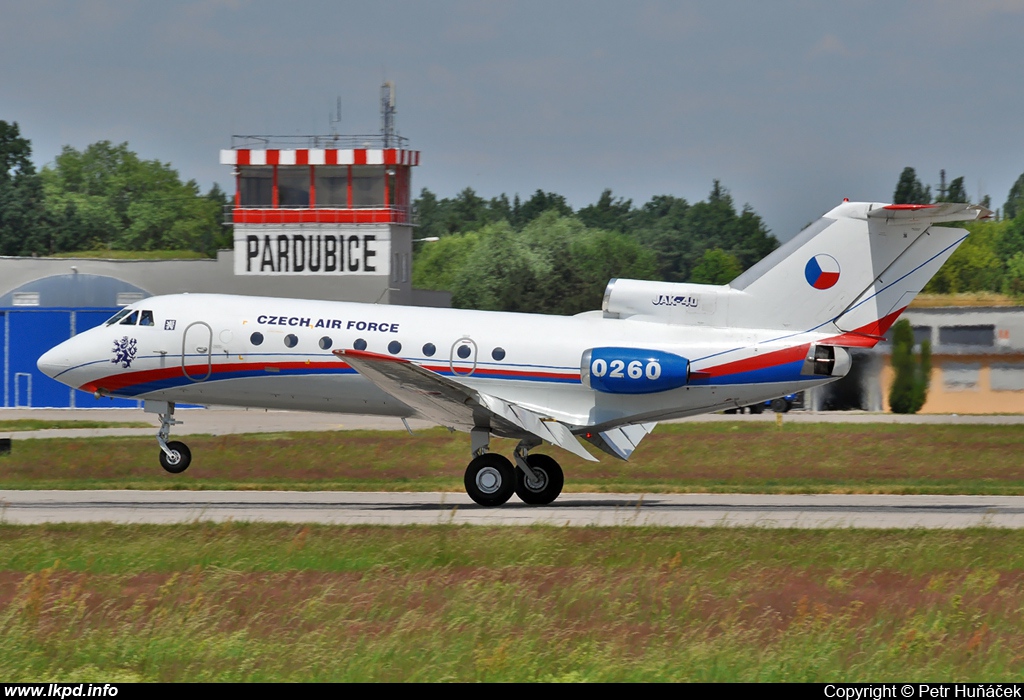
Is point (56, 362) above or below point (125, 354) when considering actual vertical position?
below

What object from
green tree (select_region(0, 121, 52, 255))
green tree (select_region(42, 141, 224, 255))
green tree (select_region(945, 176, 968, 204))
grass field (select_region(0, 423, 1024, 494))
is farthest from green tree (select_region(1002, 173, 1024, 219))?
grass field (select_region(0, 423, 1024, 494))

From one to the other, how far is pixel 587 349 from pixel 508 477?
253 centimetres

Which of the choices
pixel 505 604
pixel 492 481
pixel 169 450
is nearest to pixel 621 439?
pixel 492 481

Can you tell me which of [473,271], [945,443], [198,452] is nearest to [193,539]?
[198,452]

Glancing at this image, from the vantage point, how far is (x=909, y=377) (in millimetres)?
46750

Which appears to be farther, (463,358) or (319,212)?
(319,212)

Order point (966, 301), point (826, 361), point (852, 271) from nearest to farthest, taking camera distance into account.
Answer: point (826, 361)
point (852, 271)
point (966, 301)

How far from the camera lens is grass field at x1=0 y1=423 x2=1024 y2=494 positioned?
2662 centimetres

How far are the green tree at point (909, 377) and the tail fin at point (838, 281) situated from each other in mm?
27103

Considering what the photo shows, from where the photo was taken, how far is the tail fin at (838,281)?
2052cm

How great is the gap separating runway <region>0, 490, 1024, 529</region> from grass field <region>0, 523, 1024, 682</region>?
1518mm

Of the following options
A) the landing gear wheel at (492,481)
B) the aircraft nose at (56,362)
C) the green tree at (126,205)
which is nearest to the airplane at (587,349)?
the landing gear wheel at (492,481)

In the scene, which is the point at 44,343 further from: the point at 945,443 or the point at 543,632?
the point at 543,632

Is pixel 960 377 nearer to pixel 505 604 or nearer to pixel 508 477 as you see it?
pixel 508 477
